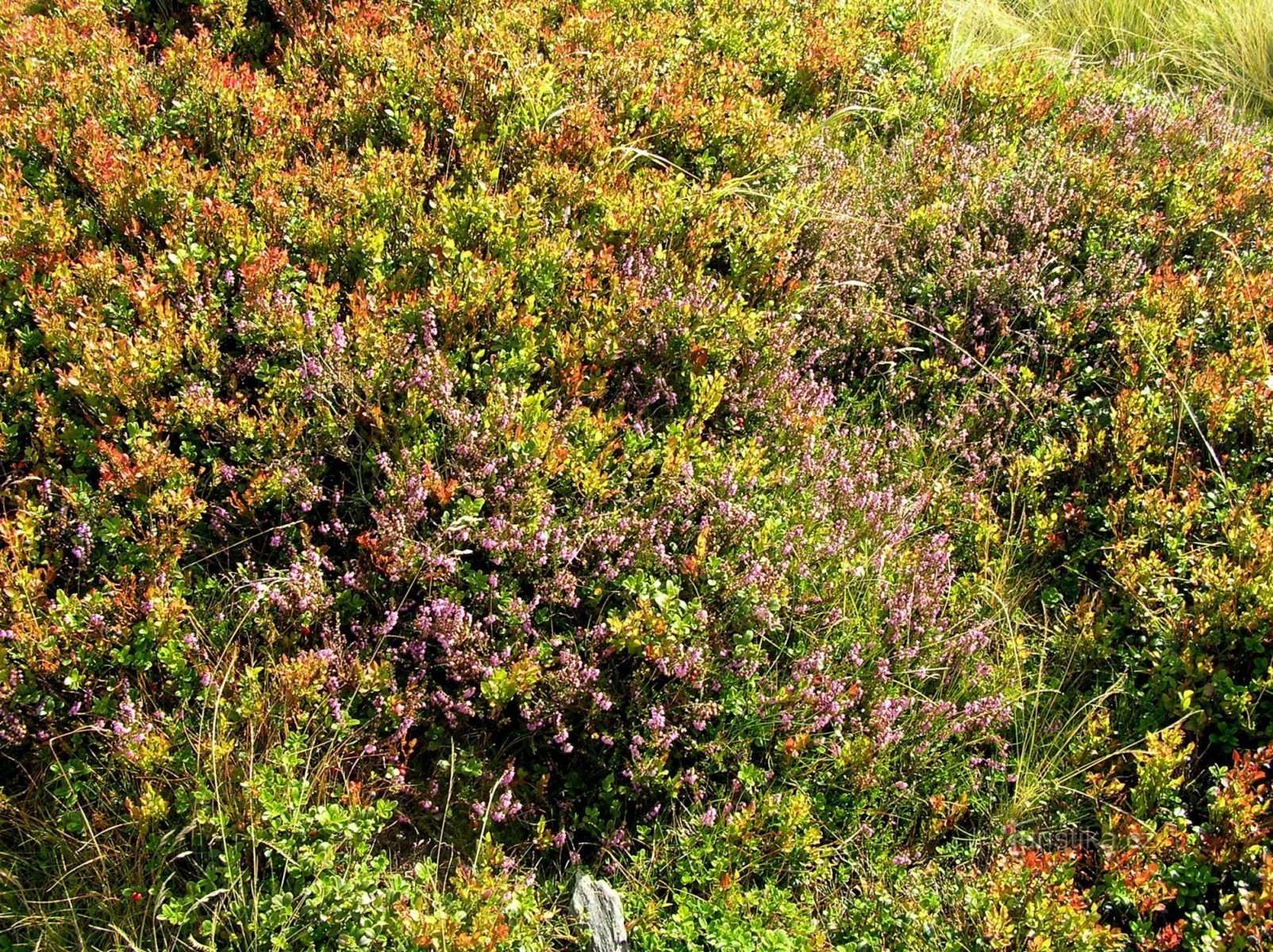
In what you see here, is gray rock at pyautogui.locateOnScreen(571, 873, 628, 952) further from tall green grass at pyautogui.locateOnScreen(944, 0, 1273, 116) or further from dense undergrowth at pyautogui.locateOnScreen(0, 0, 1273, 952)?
tall green grass at pyautogui.locateOnScreen(944, 0, 1273, 116)

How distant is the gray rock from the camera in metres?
2.79

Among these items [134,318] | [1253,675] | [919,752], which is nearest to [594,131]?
[134,318]

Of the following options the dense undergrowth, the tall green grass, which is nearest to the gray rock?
the dense undergrowth

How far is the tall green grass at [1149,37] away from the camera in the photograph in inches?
279

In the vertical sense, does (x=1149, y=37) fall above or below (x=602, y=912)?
above

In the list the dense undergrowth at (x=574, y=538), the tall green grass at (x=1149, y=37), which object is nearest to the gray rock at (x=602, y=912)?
the dense undergrowth at (x=574, y=538)

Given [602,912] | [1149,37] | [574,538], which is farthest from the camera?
[1149,37]

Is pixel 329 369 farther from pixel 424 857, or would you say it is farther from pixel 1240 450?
pixel 1240 450

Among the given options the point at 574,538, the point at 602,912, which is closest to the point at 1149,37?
the point at 574,538

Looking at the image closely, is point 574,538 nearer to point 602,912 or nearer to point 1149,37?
point 602,912

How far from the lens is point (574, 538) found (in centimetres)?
332

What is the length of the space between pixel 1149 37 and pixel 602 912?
25.7 ft

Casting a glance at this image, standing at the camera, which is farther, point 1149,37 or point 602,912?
point 1149,37

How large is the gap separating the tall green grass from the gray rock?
610cm
